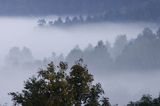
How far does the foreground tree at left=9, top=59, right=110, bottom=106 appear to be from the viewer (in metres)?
61.1

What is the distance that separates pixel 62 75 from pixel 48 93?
2.36m

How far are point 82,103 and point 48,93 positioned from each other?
380 cm

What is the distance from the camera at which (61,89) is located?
61.2 m

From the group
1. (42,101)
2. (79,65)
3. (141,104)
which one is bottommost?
(42,101)

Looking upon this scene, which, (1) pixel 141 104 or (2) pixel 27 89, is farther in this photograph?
(1) pixel 141 104

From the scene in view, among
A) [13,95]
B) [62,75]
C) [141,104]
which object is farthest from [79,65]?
[141,104]

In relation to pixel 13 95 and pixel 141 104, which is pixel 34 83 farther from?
pixel 141 104

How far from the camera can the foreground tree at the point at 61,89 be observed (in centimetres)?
6106

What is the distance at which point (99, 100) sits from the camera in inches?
2554

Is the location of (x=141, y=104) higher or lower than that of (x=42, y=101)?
higher

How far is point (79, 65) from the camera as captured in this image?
6388 cm

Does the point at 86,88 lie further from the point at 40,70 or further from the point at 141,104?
the point at 141,104

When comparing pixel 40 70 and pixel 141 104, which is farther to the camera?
pixel 141 104

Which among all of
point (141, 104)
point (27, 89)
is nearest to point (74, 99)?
point (27, 89)
